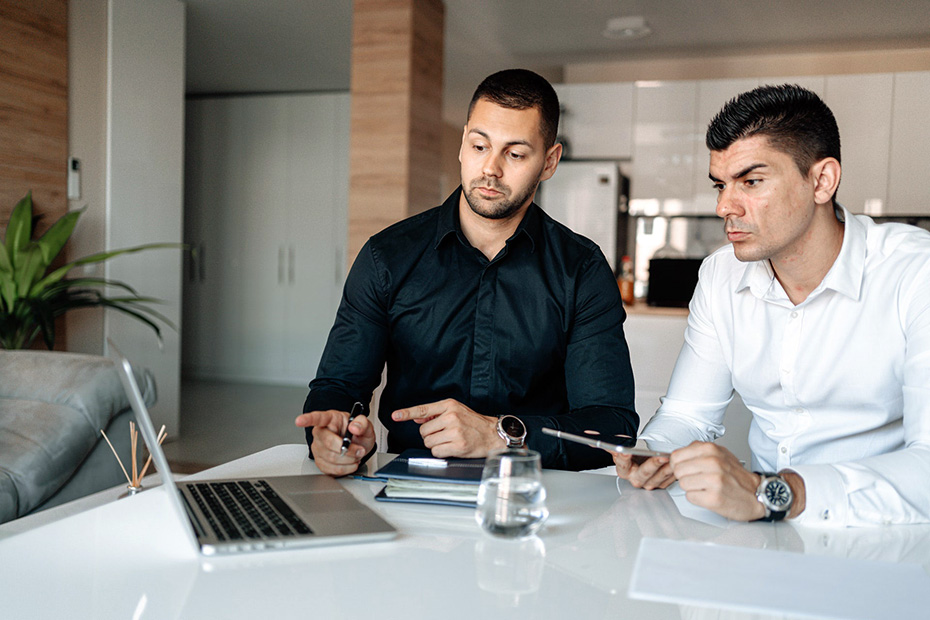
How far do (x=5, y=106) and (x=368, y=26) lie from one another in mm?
1904

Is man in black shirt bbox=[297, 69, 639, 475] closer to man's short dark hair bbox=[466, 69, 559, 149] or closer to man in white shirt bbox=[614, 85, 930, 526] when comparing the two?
man's short dark hair bbox=[466, 69, 559, 149]

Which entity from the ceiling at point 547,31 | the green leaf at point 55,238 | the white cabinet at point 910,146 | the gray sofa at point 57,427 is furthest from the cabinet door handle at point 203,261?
the white cabinet at point 910,146

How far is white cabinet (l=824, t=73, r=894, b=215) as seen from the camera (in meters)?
4.76

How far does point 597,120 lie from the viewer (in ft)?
16.8

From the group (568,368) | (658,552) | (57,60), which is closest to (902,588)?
(658,552)

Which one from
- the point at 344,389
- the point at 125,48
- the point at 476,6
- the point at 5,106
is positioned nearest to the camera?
the point at 344,389

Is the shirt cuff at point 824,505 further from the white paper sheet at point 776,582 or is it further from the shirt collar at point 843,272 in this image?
the shirt collar at point 843,272

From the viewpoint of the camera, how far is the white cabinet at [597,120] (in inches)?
201

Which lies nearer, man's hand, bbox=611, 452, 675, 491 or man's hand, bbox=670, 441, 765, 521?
man's hand, bbox=670, 441, 765, 521

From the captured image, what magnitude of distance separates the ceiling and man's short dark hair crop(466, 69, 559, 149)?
3269mm

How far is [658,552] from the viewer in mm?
892

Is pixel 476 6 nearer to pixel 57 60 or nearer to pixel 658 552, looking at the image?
pixel 57 60

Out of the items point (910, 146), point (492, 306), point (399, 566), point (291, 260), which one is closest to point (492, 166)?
point (492, 306)

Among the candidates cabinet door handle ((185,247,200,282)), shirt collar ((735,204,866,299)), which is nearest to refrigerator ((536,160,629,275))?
shirt collar ((735,204,866,299))
